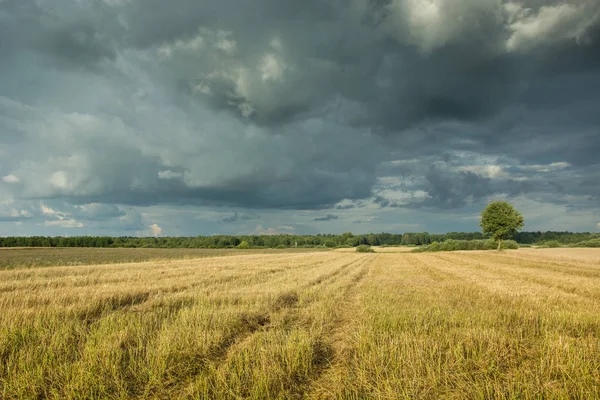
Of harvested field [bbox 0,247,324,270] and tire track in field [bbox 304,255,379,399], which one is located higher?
tire track in field [bbox 304,255,379,399]

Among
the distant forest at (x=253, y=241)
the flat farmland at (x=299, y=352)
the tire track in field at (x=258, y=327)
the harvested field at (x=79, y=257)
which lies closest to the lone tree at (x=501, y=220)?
the harvested field at (x=79, y=257)

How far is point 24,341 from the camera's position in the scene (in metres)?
7.61

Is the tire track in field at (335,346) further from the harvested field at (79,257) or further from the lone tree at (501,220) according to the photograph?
the lone tree at (501,220)

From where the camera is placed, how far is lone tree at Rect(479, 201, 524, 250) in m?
67.4

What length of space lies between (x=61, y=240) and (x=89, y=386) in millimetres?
210308

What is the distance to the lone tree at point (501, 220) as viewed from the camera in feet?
221

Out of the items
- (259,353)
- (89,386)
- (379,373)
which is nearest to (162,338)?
(89,386)

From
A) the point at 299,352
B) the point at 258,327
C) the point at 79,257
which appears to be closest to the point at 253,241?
the point at 79,257

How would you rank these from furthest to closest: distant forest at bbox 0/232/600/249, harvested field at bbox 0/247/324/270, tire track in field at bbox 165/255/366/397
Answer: distant forest at bbox 0/232/600/249 < harvested field at bbox 0/247/324/270 < tire track in field at bbox 165/255/366/397

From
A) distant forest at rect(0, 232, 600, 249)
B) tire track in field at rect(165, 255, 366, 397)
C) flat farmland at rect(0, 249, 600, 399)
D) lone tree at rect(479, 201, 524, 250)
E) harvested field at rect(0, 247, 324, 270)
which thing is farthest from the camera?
distant forest at rect(0, 232, 600, 249)

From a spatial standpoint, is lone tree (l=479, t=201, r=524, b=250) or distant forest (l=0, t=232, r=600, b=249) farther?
distant forest (l=0, t=232, r=600, b=249)

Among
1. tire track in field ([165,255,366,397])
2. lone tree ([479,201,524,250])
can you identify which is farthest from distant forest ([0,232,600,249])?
tire track in field ([165,255,366,397])

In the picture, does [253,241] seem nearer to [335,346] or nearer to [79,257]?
[79,257]

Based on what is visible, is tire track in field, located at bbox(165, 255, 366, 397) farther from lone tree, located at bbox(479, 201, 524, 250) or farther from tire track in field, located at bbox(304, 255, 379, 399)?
lone tree, located at bbox(479, 201, 524, 250)
